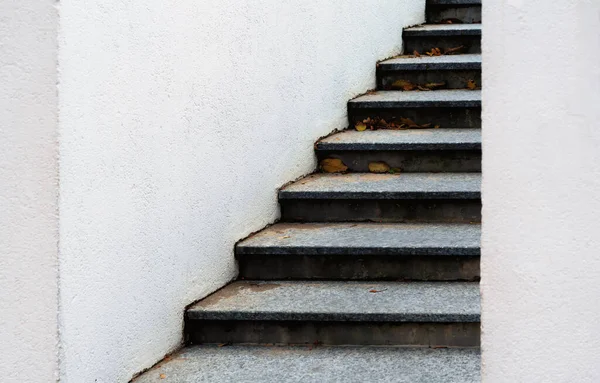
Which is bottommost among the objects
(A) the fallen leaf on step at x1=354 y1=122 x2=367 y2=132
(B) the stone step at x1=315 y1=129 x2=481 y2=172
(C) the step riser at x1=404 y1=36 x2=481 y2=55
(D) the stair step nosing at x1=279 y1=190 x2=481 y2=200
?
(D) the stair step nosing at x1=279 y1=190 x2=481 y2=200

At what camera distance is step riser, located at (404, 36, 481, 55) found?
5.98m

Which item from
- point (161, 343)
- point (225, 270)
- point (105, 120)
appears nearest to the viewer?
point (105, 120)

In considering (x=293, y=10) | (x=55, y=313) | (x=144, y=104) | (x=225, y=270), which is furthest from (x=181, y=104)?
(x=293, y=10)

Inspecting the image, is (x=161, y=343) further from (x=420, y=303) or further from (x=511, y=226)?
(x=511, y=226)

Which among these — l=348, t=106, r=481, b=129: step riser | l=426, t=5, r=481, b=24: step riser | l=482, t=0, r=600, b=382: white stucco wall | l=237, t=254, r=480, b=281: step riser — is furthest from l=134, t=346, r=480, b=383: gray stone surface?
l=426, t=5, r=481, b=24: step riser

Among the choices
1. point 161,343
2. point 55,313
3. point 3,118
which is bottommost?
point 161,343

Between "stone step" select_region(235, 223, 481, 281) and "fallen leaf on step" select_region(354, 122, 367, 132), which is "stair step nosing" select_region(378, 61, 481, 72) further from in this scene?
"stone step" select_region(235, 223, 481, 281)

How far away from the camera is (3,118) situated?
2.65m

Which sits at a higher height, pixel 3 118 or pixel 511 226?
pixel 3 118

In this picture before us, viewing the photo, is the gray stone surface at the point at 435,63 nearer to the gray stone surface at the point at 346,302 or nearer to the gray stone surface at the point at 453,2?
the gray stone surface at the point at 453,2

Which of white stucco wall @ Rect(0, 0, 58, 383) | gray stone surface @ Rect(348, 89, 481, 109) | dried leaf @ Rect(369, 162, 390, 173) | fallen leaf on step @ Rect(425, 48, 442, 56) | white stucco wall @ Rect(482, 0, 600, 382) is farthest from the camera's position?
fallen leaf on step @ Rect(425, 48, 442, 56)

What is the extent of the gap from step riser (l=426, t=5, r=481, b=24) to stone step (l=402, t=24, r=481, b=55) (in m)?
0.18

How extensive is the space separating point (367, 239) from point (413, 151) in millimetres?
926

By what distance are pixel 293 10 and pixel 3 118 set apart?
235cm
